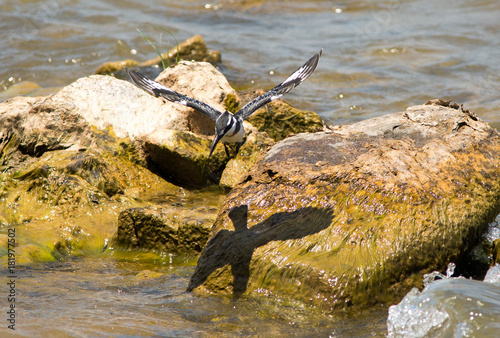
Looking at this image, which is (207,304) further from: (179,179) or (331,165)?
(179,179)

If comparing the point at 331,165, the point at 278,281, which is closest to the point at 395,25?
the point at 331,165

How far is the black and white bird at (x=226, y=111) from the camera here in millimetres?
5664

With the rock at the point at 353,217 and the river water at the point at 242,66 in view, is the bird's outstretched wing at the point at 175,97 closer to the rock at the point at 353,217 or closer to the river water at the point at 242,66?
the rock at the point at 353,217

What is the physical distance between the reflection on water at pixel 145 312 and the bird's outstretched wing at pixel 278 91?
2089 millimetres

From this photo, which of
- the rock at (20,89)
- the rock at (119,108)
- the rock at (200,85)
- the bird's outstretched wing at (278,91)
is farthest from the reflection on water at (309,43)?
the rock at (119,108)

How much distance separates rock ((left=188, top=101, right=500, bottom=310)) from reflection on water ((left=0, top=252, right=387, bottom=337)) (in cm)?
16

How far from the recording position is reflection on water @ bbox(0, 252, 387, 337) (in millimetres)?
3857

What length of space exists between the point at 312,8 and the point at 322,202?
1338 centimetres

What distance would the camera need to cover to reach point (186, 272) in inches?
205

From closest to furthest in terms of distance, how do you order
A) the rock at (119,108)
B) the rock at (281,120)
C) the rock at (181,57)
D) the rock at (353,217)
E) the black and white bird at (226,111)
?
the rock at (353,217) < the black and white bird at (226,111) < the rock at (119,108) < the rock at (281,120) < the rock at (181,57)

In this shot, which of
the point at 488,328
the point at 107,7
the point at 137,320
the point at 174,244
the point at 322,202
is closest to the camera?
the point at 488,328

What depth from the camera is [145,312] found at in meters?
4.23

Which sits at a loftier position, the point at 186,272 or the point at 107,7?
Answer: the point at 107,7

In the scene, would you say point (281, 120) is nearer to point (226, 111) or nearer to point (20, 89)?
point (226, 111)
